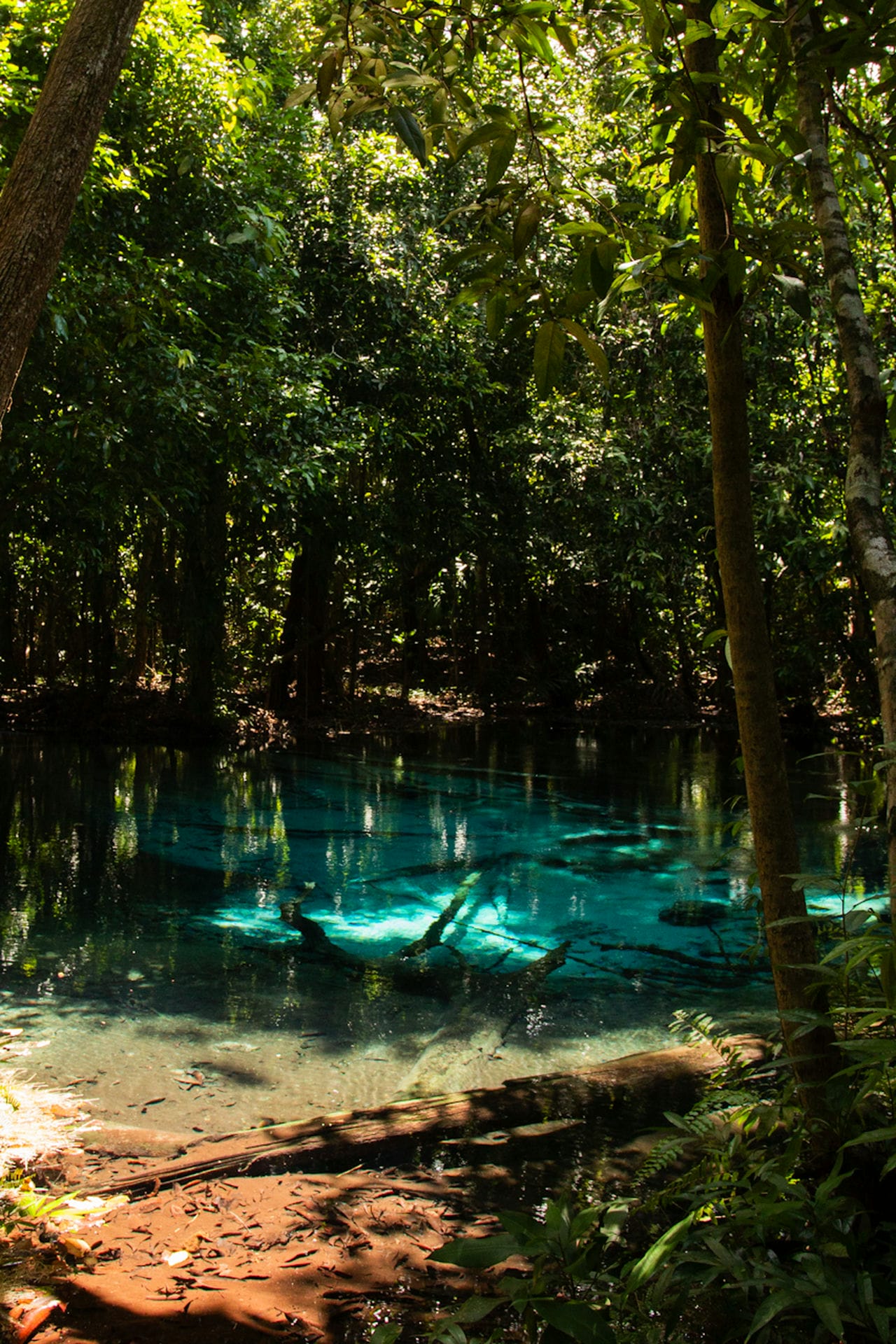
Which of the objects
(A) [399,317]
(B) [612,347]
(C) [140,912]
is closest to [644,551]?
(B) [612,347]

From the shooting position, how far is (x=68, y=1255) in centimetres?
241

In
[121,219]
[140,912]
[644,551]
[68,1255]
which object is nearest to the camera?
[68,1255]

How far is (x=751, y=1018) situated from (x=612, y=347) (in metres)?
9.18

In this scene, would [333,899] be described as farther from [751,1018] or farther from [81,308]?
[81,308]

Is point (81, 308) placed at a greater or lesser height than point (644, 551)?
greater

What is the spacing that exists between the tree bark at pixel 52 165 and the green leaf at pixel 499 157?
1138 millimetres

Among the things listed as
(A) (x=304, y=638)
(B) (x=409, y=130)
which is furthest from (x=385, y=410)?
(B) (x=409, y=130)

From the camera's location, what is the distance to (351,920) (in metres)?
6.20

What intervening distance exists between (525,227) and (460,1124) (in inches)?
106

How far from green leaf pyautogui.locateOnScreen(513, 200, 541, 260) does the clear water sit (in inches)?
53.6

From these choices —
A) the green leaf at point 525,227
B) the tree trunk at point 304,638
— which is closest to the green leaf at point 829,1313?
the green leaf at point 525,227

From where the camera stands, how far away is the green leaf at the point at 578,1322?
60.1 inches

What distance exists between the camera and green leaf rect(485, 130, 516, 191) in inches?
72.7

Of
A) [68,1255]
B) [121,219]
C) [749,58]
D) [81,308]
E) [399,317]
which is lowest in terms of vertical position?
[68,1255]
